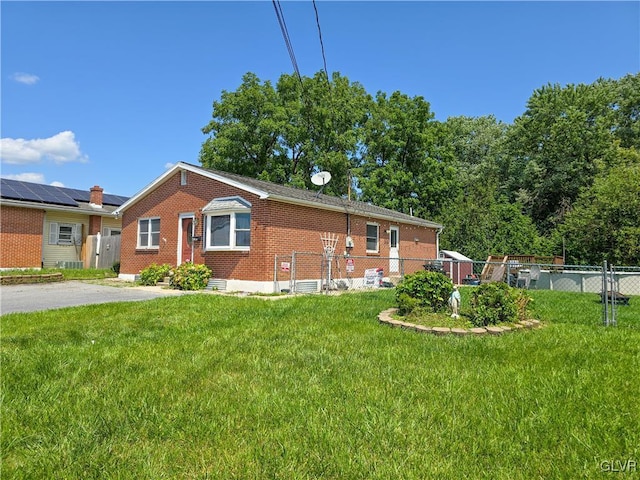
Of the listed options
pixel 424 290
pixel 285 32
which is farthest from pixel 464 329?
pixel 285 32

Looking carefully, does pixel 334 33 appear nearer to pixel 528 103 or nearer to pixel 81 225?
pixel 81 225

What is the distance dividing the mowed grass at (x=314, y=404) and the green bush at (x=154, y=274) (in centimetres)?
796

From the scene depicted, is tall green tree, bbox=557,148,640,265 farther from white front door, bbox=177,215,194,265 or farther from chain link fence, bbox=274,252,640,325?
white front door, bbox=177,215,194,265

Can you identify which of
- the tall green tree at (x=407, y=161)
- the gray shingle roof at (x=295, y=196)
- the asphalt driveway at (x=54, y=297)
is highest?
the tall green tree at (x=407, y=161)

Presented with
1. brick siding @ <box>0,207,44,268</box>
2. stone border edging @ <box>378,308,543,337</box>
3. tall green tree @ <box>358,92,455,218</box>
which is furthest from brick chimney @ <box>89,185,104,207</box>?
stone border edging @ <box>378,308,543,337</box>

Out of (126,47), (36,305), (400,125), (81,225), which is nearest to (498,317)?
(36,305)

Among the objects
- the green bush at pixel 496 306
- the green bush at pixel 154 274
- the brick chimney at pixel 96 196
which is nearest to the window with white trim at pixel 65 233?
the brick chimney at pixel 96 196

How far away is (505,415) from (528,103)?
36.0 meters

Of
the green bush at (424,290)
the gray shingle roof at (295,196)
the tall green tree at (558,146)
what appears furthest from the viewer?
the tall green tree at (558,146)

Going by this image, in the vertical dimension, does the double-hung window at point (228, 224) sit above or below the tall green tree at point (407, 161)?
below

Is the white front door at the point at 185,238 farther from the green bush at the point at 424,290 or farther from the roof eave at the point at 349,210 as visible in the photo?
the green bush at the point at 424,290

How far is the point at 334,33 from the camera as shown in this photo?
8070mm

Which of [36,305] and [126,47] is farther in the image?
[126,47]

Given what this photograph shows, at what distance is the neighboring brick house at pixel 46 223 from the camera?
680 inches
